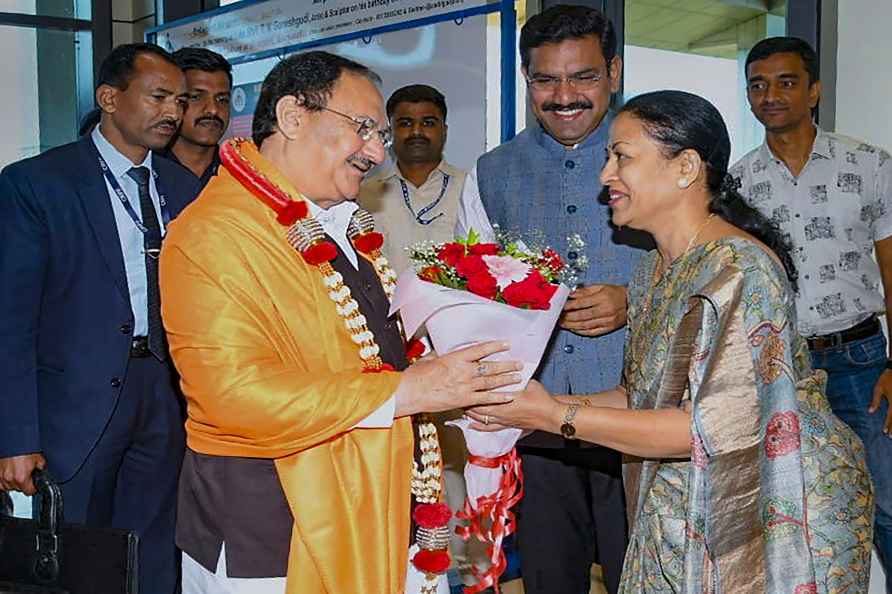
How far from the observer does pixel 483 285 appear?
6.97 feet

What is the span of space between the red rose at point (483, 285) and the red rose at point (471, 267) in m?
0.01

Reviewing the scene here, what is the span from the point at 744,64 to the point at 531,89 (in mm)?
1827

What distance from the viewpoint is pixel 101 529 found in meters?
2.22

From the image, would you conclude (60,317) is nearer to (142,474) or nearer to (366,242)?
(142,474)

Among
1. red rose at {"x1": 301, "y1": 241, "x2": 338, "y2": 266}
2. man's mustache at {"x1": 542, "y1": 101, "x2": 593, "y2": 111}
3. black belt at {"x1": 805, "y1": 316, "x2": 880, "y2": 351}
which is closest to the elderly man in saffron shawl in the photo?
red rose at {"x1": 301, "y1": 241, "x2": 338, "y2": 266}

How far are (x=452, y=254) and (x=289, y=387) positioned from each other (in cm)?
48

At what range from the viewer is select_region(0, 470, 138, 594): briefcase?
219 centimetres

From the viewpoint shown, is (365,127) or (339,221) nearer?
(365,127)

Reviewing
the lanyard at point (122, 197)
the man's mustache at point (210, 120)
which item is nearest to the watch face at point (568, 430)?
the lanyard at point (122, 197)

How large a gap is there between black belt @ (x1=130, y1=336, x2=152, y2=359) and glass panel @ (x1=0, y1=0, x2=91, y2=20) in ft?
18.1

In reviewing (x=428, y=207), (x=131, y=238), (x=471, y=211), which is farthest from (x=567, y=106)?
(x=428, y=207)

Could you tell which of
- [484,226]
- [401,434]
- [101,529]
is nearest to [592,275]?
[484,226]

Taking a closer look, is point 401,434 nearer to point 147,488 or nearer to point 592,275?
point 592,275

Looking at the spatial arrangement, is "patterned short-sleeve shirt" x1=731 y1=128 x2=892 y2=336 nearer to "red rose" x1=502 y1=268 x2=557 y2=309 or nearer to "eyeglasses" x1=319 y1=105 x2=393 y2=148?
"red rose" x1=502 y1=268 x2=557 y2=309
